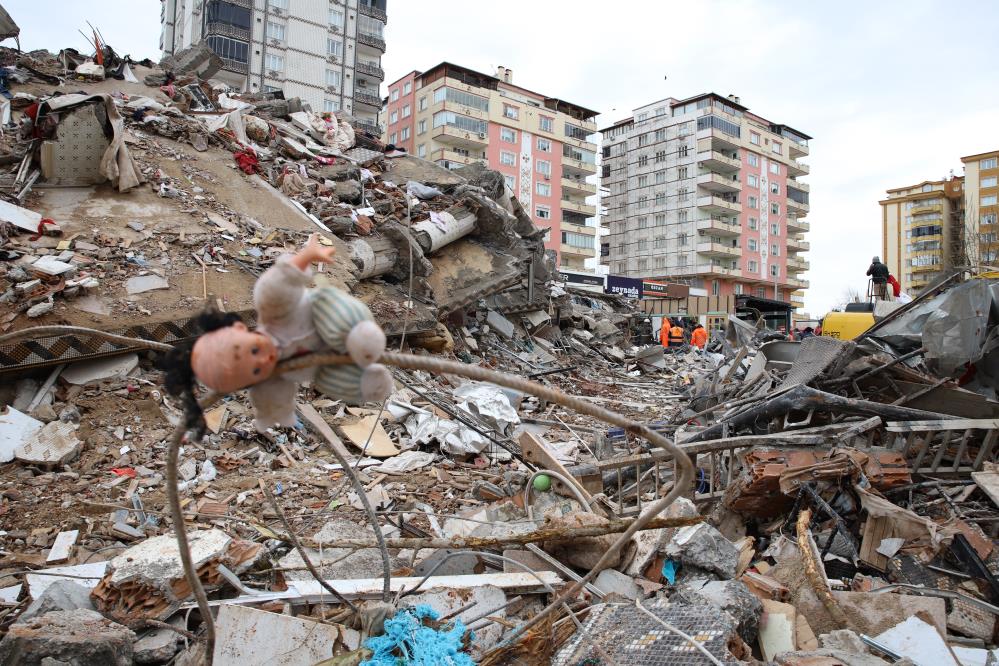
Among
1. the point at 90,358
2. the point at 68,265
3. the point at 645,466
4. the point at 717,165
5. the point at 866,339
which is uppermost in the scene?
the point at 717,165

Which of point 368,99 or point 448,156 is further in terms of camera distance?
point 448,156

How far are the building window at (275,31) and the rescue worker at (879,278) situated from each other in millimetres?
40914

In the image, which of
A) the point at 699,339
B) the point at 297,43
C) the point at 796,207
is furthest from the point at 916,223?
the point at 297,43

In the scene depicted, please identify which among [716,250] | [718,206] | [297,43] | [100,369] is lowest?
[100,369]

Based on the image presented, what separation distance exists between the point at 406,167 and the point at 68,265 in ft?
29.3

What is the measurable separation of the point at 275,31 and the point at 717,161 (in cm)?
3603

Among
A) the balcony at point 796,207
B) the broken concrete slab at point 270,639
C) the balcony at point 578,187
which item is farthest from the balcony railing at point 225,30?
the balcony at point 796,207

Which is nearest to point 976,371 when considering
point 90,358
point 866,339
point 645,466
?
point 866,339

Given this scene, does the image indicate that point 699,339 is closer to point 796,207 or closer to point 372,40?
point 372,40

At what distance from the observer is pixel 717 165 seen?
52.5m

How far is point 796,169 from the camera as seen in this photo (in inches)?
2338

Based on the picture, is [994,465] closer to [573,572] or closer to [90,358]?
[573,572]

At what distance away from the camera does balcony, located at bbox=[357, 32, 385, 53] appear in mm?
44406

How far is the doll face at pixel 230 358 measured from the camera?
1.16 m
